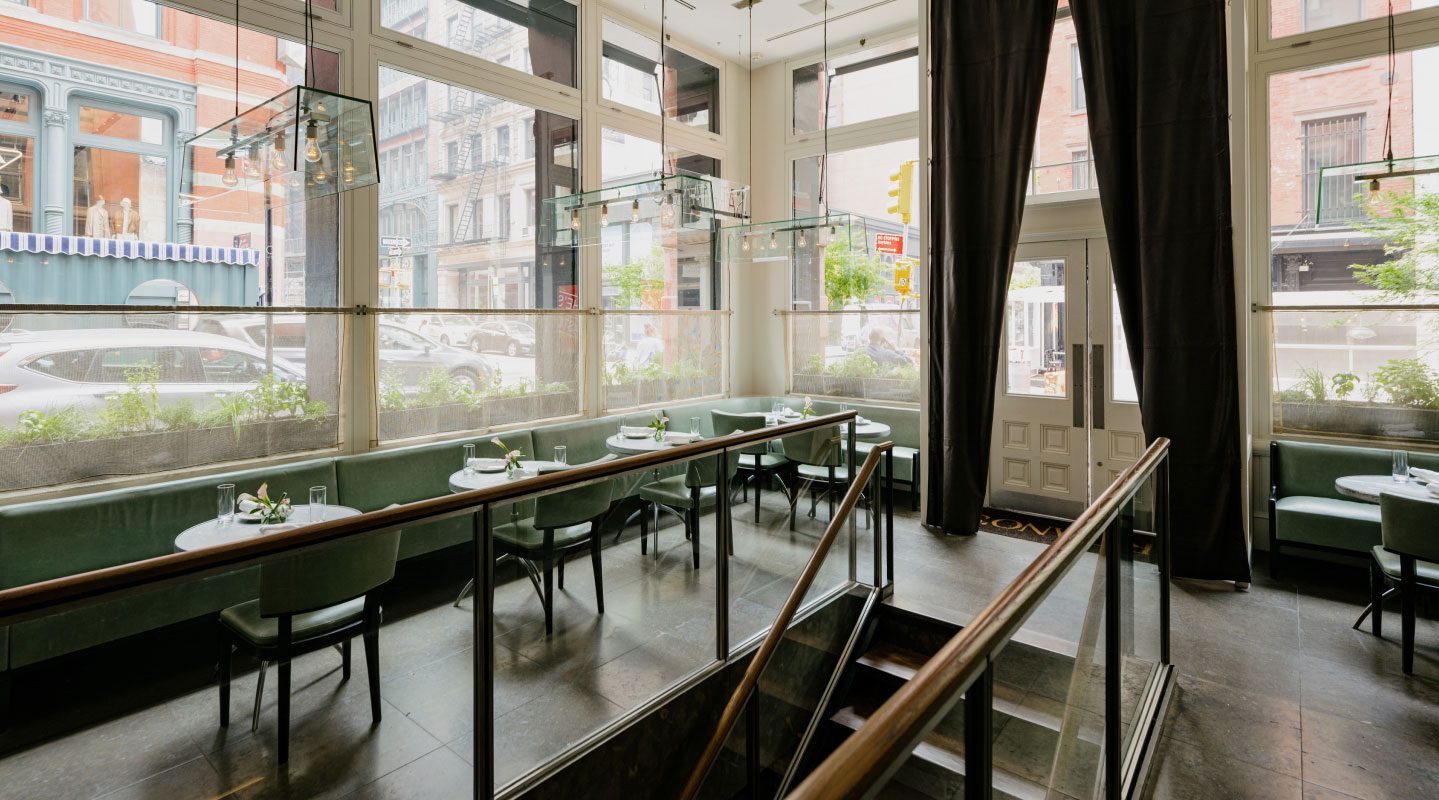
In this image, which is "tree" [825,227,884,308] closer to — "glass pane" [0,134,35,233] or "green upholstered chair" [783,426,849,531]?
"green upholstered chair" [783,426,849,531]

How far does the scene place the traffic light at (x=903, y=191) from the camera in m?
6.64

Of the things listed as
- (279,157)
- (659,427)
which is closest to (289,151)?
(279,157)

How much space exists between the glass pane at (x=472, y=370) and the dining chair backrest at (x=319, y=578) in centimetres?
290

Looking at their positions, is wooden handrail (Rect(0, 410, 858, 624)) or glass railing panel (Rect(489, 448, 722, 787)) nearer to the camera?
wooden handrail (Rect(0, 410, 858, 624))

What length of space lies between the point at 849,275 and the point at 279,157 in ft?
16.2

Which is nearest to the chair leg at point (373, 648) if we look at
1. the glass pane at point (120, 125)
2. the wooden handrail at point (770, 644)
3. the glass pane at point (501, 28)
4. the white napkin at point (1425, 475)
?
the wooden handrail at point (770, 644)

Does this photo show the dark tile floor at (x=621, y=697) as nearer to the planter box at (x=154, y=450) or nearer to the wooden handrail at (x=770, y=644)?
the wooden handrail at (x=770, y=644)

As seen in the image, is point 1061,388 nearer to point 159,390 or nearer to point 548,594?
point 548,594

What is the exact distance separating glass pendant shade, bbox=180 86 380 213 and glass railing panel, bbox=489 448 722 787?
1.85m

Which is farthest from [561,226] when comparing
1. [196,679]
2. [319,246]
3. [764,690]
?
[196,679]

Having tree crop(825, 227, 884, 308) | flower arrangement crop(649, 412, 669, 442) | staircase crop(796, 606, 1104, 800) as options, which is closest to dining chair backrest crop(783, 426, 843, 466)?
flower arrangement crop(649, 412, 669, 442)

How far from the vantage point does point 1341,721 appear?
2.99 meters

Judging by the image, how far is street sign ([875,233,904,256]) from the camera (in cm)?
673

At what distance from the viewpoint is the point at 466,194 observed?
17.6 ft
